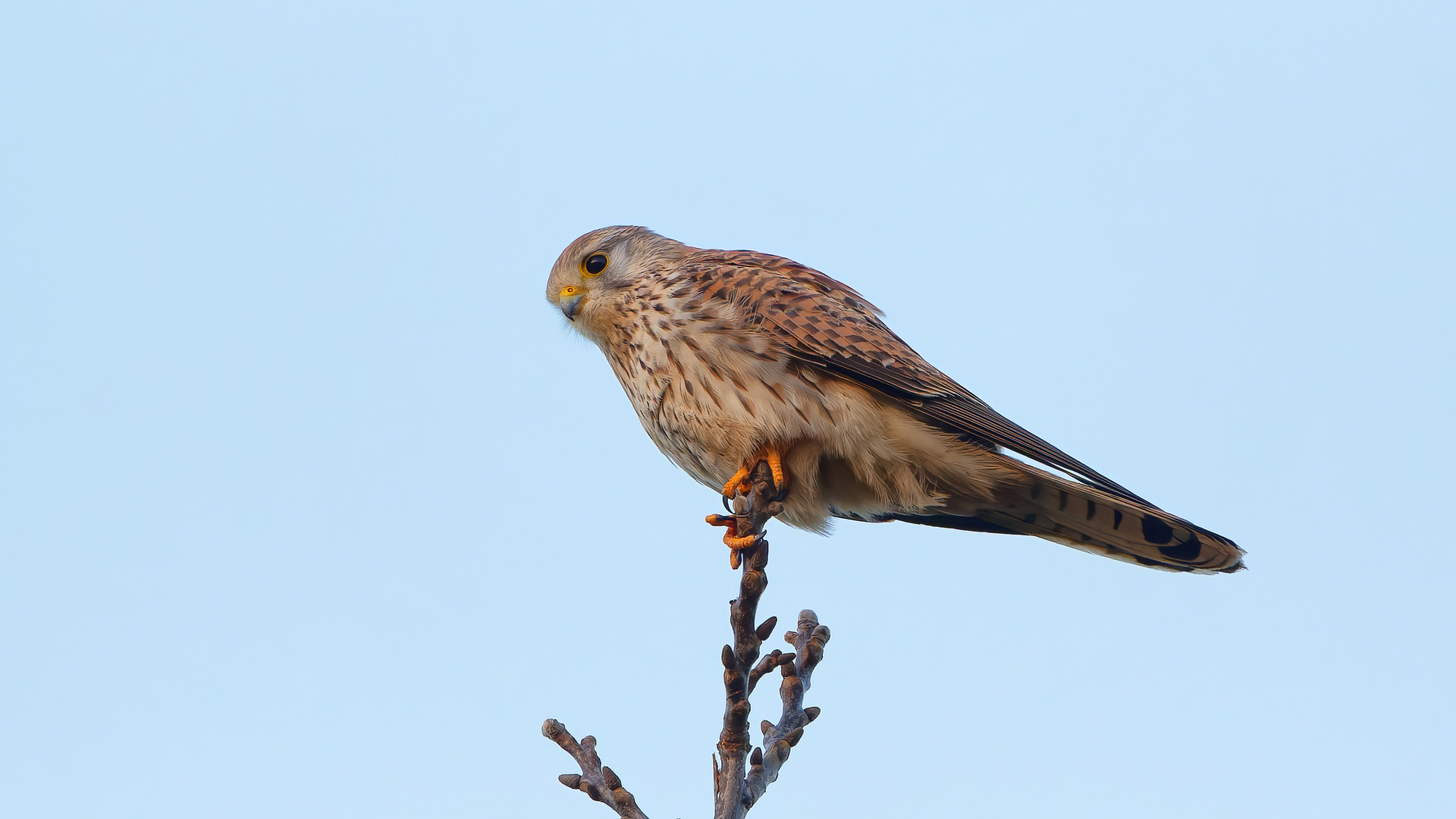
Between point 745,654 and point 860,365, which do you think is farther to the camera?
point 860,365

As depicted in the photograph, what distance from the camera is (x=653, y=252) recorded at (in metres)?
4.66

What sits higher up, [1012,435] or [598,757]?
[1012,435]

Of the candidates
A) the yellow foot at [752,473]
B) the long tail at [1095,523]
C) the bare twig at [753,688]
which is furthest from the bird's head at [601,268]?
the bare twig at [753,688]

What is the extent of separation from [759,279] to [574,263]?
2.63 feet

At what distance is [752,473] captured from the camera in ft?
12.6

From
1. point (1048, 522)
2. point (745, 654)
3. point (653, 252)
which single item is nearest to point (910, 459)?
point (1048, 522)

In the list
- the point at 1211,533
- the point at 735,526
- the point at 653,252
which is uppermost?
the point at 653,252

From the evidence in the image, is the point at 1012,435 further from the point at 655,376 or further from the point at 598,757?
Answer: the point at 598,757

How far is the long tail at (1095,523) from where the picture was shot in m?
3.78

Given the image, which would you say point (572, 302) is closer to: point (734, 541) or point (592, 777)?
point (734, 541)

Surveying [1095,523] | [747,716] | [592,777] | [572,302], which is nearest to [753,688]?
[747,716]

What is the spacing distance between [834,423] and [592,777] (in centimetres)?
152

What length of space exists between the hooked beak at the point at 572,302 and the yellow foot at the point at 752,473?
3.33 ft

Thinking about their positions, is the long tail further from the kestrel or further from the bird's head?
the bird's head
